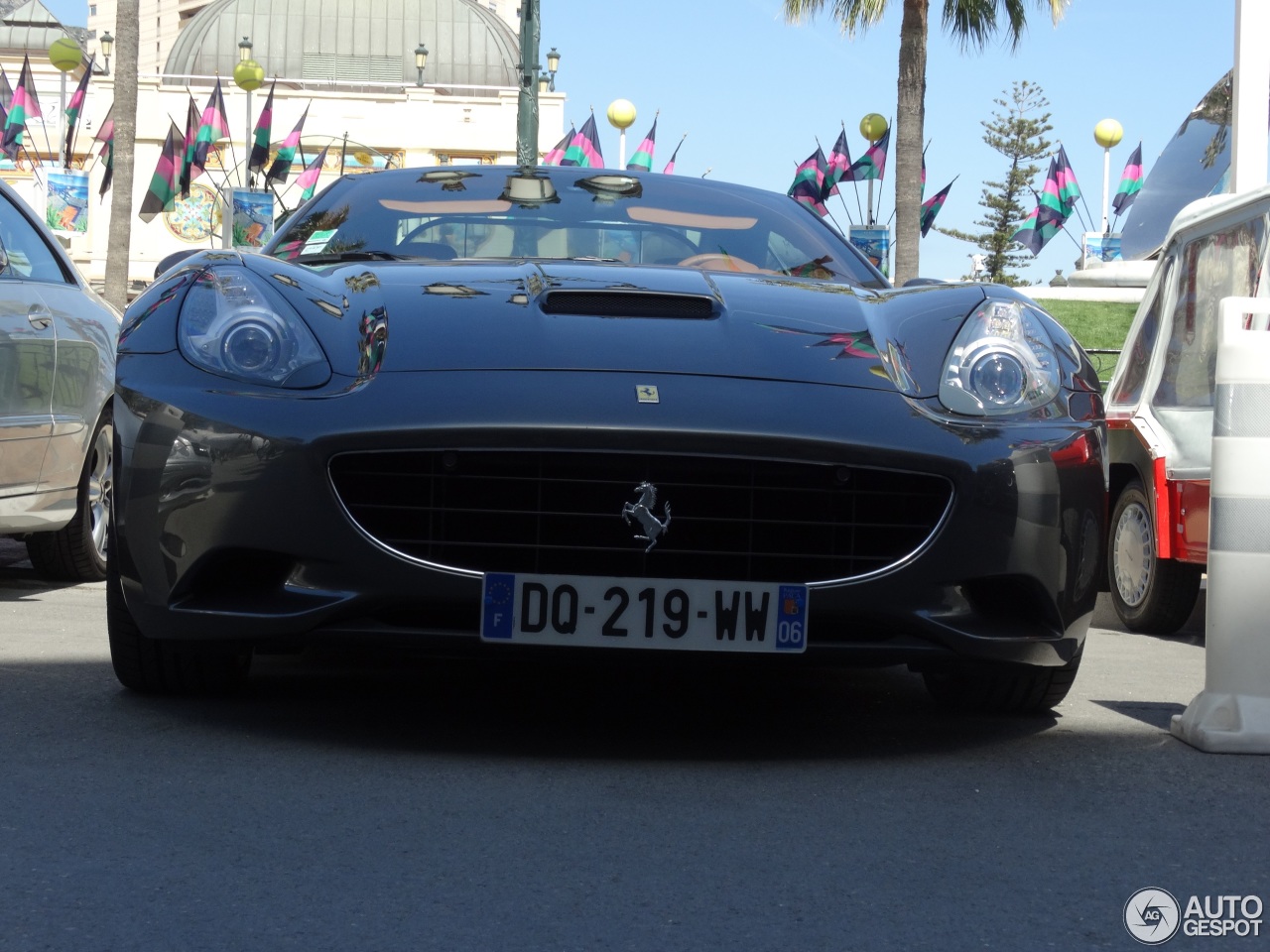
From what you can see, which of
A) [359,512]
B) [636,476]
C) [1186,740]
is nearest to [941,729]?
[1186,740]

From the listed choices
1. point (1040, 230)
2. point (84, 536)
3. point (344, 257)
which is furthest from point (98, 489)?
point (1040, 230)

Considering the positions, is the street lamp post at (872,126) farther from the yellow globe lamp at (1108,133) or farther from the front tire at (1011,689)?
the front tire at (1011,689)

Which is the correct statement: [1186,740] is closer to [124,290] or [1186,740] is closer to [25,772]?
[25,772]

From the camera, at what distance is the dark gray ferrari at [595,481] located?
3.27 meters

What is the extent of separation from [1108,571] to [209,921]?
5297 millimetres

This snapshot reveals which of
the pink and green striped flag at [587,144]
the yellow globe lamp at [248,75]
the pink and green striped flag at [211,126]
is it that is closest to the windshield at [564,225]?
the yellow globe lamp at [248,75]

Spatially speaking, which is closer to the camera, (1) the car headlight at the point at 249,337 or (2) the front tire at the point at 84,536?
(1) the car headlight at the point at 249,337

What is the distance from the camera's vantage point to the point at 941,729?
382 centimetres

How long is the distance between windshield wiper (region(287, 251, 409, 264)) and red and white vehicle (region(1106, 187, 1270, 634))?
2823 millimetres

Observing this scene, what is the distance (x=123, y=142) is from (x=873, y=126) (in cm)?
1650

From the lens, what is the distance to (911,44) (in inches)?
786

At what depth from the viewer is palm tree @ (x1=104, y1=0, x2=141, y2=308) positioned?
23.6 metres

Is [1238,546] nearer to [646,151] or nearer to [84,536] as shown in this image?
[84,536]

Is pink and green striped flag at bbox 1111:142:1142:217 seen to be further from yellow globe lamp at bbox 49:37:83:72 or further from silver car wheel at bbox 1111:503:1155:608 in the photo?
silver car wheel at bbox 1111:503:1155:608
